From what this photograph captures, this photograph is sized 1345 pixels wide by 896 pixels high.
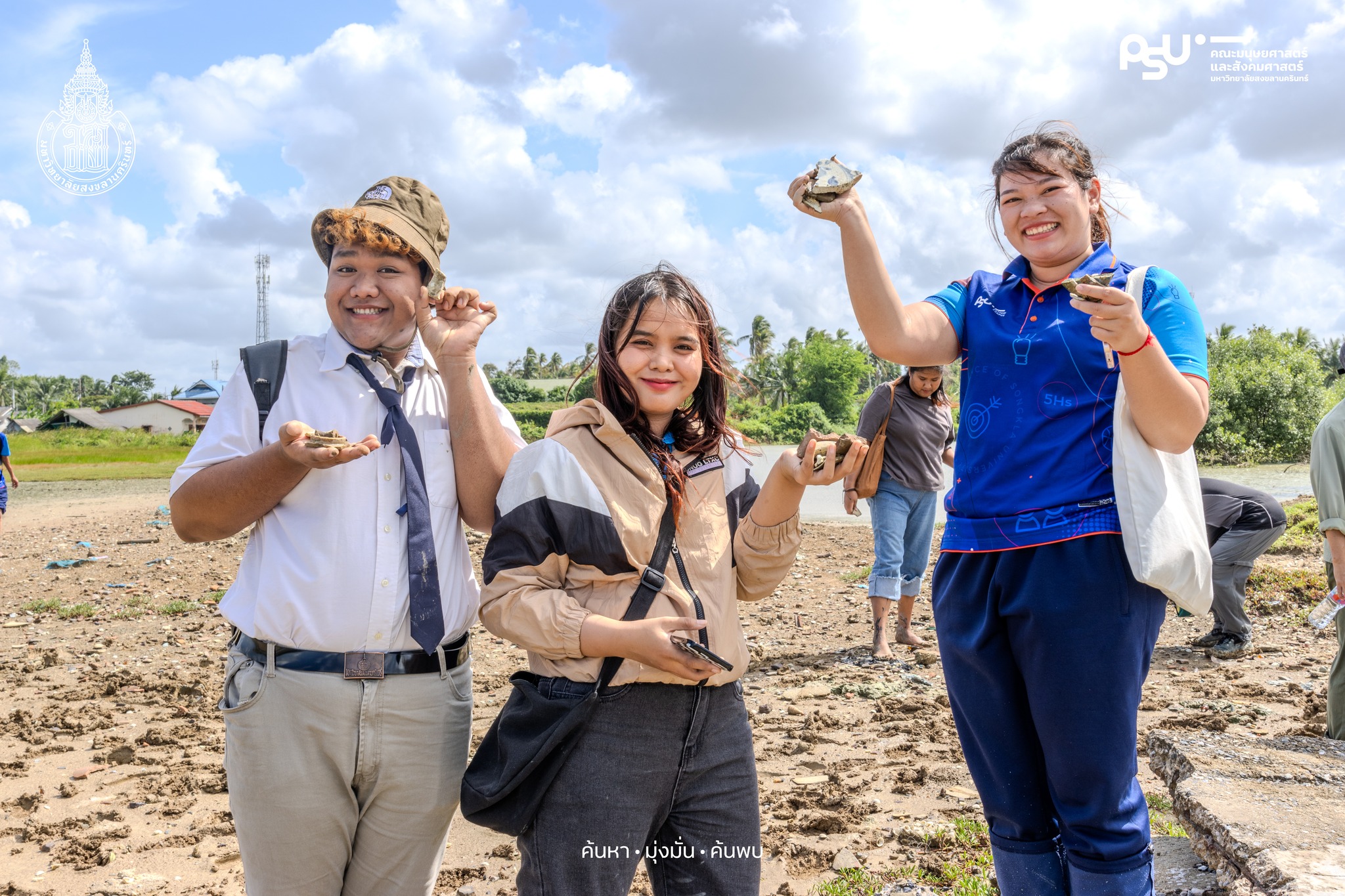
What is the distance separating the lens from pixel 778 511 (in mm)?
2152

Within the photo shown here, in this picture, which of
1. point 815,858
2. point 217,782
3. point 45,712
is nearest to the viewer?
point 815,858

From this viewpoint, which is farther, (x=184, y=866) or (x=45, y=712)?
(x=45, y=712)

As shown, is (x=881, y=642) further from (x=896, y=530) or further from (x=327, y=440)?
(x=327, y=440)

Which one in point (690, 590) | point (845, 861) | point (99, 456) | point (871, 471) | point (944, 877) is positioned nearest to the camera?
point (690, 590)

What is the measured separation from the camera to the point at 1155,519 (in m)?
2.01

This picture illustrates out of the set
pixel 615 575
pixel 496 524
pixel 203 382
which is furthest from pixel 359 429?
pixel 203 382

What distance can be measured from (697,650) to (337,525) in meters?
0.88

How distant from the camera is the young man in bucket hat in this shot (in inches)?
80.4

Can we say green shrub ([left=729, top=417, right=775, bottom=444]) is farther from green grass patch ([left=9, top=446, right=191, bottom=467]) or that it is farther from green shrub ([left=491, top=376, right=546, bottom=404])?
green grass patch ([left=9, top=446, right=191, bottom=467])

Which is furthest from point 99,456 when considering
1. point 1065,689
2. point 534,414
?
point 1065,689

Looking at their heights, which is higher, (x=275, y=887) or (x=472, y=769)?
(x=472, y=769)

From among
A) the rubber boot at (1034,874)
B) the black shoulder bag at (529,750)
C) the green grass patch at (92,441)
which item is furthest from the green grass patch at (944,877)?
the green grass patch at (92,441)

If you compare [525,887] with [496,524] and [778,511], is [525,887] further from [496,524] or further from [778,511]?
[778,511]

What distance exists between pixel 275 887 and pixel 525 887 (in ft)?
1.88
